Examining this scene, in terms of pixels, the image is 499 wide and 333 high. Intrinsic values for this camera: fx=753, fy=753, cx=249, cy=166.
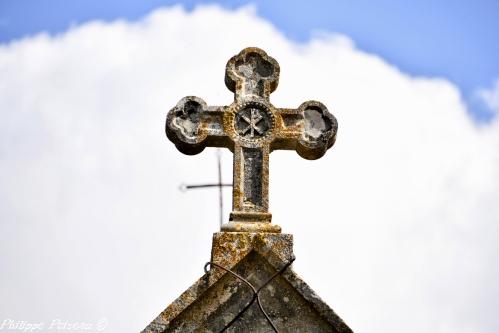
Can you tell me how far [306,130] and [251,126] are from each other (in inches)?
19.4

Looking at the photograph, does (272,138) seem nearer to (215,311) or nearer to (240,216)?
(240,216)

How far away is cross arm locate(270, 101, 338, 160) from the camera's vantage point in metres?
6.35

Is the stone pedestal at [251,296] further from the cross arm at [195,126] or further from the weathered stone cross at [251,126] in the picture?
the cross arm at [195,126]

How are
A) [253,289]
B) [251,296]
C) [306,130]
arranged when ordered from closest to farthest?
[253,289], [251,296], [306,130]

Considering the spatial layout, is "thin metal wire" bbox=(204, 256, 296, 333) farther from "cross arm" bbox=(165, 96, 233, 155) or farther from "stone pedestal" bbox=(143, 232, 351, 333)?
"cross arm" bbox=(165, 96, 233, 155)

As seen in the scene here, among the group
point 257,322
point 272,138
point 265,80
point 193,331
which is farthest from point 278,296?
point 265,80

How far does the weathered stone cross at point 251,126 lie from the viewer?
6172 mm

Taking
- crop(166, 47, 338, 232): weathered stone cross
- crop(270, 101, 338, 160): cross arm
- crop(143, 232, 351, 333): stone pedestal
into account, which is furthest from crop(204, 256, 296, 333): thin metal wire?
crop(270, 101, 338, 160): cross arm

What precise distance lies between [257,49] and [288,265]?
2.05 metres

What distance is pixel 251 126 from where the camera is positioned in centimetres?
631

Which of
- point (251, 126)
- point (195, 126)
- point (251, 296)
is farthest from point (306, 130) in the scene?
point (251, 296)

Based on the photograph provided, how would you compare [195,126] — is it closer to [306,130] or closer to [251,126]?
[251,126]

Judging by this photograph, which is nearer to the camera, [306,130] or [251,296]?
[251,296]

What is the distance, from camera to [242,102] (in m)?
6.41
